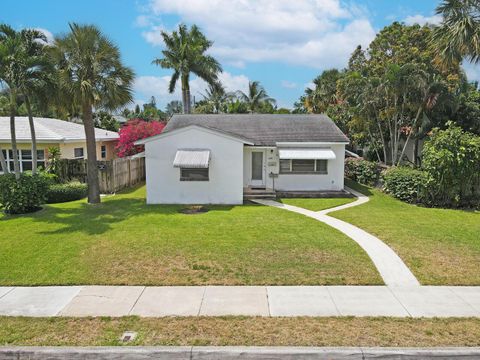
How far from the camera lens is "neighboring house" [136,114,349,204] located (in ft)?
63.0

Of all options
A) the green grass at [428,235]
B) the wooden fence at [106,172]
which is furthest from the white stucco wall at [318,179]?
the wooden fence at [106,172]

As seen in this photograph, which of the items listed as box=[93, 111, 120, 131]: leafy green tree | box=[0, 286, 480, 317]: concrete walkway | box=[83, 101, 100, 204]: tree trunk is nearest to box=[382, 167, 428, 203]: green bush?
box=[0, 286, 480, 317]: concrete walkway

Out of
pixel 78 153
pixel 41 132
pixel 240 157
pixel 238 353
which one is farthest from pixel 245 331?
pixel 78 153

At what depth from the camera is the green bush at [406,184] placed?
19.4 meters

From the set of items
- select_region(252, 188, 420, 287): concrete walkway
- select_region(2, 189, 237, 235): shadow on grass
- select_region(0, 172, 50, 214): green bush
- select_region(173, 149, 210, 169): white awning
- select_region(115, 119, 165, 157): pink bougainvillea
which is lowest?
select_region(252, 188, 420, 287): concrete walkway

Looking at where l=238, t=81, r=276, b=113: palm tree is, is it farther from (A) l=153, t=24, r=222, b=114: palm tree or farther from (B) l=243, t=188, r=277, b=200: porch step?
(B) l=243, t=188, r=277, b=200: porch step

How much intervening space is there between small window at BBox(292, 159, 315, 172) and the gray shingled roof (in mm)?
1236

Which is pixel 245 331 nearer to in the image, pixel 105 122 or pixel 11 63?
pixel 11 63

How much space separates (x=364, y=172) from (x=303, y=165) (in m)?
5.24

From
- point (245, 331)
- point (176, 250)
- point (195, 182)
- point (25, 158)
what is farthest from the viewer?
point (25, 158)

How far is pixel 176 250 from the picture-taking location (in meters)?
11.4

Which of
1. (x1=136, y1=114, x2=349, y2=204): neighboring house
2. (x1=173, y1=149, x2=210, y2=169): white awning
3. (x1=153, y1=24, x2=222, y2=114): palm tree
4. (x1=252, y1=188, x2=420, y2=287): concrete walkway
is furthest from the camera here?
(x1=153, y1=24, x2=222, y2=114): palm tree

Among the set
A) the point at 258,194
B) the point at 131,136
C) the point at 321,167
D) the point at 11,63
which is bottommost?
the point at 258,194

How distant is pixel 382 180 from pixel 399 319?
56.5ft
